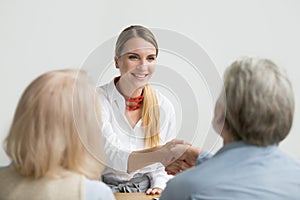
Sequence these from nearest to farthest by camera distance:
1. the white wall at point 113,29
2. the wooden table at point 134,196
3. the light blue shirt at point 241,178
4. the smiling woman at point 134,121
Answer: the light blue shirt at point 241,178 < the wooden table at point 134,196 < the smiling woman at point 134,121 < the white wall at point 113,29

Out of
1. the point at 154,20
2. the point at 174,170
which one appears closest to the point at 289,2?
the point at 154,20

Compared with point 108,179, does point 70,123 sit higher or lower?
higher

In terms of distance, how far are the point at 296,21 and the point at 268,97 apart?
6.12 feet

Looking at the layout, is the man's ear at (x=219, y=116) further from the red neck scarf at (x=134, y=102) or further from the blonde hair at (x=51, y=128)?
the red neck scarf at (x=134, y=102)

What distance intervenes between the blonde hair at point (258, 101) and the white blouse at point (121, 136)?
2.72ft

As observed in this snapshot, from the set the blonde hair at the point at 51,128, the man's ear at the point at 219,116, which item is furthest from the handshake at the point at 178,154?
the blonde hair at the point at 51,128

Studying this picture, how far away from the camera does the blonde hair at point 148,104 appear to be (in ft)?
6.73

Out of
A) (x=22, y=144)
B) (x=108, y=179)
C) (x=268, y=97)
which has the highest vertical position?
(x=268, y=97)

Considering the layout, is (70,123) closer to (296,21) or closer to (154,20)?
(154,20)

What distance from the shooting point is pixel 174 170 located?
76.6 inches

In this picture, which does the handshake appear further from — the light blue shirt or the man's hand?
the light blue shirt

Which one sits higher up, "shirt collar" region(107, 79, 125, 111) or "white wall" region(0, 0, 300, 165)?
"white wall" region(0, 0, 300, 165)

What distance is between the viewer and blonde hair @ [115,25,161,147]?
2.05 meters

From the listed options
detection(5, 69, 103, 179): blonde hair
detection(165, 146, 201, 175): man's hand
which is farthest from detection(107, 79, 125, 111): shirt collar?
detection(5, 69, 103, 179): blonde hair
